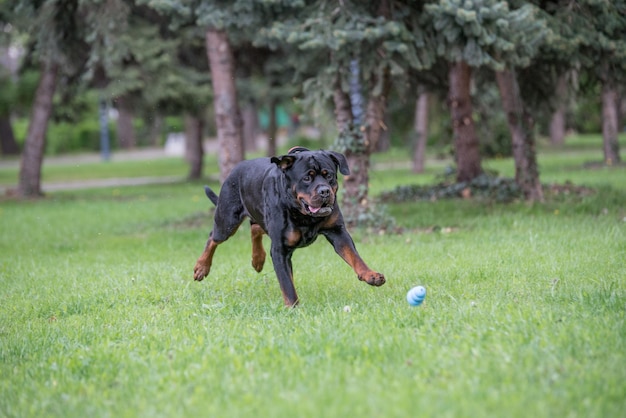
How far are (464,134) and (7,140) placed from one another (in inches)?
1362

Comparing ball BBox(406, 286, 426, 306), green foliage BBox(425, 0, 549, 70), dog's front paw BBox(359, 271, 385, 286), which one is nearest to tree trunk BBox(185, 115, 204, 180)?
green foliage BBox(425, 0, 549, 70)

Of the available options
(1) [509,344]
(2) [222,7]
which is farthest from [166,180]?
(1) [509,344]

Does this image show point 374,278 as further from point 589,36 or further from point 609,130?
point 609,130

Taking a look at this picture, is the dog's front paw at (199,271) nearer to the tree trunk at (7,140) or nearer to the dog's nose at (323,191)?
the dog's nose at (323,191)

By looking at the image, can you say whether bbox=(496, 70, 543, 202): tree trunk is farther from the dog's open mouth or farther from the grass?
the dog's open mouth

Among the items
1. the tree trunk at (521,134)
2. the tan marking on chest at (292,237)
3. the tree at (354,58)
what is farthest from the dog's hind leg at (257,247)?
the tree trunk at (521,134)

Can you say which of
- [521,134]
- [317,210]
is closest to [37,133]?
[521,134]

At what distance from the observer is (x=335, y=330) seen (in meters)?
5.32

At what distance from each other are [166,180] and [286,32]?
667 inches

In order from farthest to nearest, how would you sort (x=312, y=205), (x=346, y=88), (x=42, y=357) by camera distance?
(x=346, y=88) < (x=312, y=205) < (x=42, y=357)

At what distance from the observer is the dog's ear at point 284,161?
6.13 meters

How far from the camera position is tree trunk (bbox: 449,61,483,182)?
1415 cm

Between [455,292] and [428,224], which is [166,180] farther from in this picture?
[455,292]

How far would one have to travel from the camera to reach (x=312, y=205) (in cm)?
604
